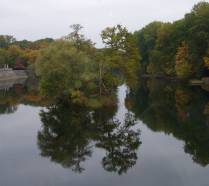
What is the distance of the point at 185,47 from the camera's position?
85.7 metres

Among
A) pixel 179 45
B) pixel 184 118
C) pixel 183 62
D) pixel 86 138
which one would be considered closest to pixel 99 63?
pixel 184 118

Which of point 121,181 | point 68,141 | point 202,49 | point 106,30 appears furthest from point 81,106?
point 202,49

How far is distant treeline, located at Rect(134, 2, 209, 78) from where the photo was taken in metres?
78.1

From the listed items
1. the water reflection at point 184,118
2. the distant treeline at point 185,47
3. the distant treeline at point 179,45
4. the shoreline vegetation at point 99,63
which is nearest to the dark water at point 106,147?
the water reflection at point 184,118

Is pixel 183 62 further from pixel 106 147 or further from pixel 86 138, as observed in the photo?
pixel 106 147

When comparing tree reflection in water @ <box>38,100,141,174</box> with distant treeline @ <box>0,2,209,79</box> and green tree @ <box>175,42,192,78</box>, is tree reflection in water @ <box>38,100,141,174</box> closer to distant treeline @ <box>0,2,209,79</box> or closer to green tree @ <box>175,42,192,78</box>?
distant treeline @ <box>0,2,209,79</box>

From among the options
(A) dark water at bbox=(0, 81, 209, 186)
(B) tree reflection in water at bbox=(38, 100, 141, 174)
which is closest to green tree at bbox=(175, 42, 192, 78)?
(A) dark water at bbox=(0, 81, 209, 186)

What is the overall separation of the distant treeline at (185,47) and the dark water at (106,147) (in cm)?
3289

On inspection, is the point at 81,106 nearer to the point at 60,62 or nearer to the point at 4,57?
the point at 60,62

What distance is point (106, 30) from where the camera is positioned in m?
55.9

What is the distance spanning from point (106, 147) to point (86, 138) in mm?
3634

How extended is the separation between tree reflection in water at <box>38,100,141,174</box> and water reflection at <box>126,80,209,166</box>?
95.6 inches

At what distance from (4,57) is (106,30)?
93.7 m

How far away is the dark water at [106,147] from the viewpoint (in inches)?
845
